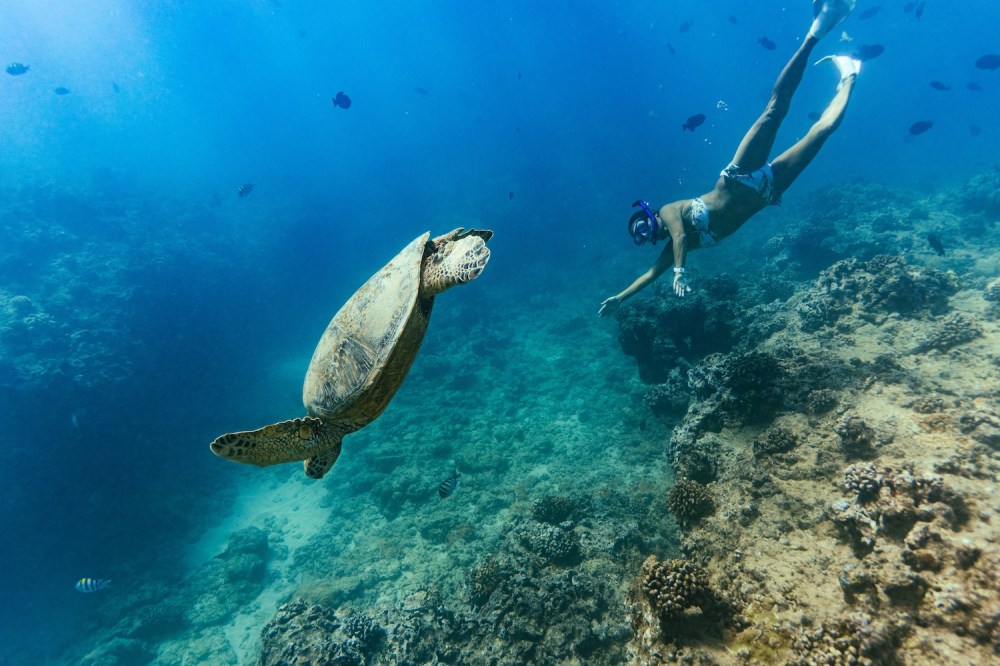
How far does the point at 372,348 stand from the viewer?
3.93m

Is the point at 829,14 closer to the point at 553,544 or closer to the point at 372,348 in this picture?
the point at 372,348

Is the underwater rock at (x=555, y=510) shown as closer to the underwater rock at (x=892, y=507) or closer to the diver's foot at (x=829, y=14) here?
the underwater rock at (x=892, y=507)

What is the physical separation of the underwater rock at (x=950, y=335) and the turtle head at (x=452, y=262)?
7195mm

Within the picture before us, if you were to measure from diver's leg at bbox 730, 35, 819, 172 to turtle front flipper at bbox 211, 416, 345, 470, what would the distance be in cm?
844

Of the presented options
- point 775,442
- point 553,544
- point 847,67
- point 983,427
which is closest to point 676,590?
point 775,442

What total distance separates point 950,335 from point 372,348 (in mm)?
8585

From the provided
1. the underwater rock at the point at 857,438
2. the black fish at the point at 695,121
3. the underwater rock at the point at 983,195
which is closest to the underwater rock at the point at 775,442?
the underwater rock at the point at 857,438

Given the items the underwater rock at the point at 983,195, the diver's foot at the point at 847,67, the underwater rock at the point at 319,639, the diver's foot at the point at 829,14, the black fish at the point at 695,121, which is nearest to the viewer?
the underwater rock at the point at 319,639

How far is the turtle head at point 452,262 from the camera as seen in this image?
12.0ft

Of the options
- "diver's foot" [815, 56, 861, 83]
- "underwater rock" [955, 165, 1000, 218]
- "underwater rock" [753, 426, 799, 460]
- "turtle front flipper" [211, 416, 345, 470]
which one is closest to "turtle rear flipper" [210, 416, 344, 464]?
"turtle front flipper" [211, 416, 345, 470]

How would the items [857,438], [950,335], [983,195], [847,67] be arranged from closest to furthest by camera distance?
[857,438]
[950,335]
[847,67]
[983,195]

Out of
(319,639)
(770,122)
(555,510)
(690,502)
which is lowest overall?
(690,502)

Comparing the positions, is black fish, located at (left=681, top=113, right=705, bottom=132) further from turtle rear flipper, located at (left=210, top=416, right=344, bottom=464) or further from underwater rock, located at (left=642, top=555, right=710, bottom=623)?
turtle rear flipper, located at (left=210, top=416, right=344, bottom=464)

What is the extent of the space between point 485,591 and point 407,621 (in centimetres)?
127
